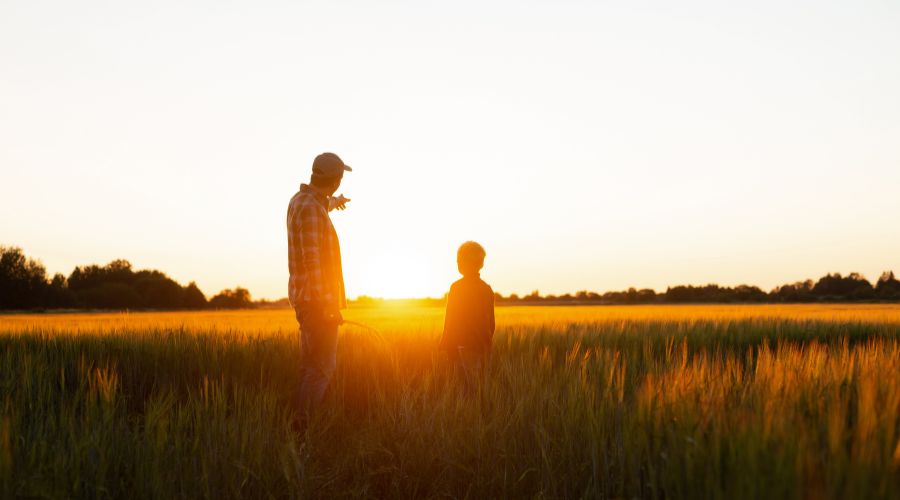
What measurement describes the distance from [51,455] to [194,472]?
79 centimetres

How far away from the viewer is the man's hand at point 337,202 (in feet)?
19.4

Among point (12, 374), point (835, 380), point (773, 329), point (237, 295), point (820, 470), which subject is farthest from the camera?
point (237, 295)

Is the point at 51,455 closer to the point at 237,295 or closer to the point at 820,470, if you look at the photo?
the point at 820,470

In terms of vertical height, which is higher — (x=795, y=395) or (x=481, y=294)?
(x=481, y=294)

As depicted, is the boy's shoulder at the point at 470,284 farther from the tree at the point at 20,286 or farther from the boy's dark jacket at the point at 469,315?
the tree at the point at 20,286

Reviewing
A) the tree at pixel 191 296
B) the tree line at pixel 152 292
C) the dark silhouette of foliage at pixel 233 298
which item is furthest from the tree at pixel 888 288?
the tree at pixel 191 296

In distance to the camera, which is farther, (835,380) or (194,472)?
(194,472)

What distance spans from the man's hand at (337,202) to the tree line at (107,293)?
40.7 m

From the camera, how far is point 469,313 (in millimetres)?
6227

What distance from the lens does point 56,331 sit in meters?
9.12

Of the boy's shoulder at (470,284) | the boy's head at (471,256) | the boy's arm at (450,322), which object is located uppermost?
the boy's head at (471,256)

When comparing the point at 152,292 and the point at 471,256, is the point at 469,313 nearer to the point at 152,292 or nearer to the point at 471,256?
the point at 471,256

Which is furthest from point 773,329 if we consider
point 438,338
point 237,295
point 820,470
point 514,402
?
point 237,295

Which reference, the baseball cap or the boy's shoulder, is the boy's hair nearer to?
the boy's shoulder
